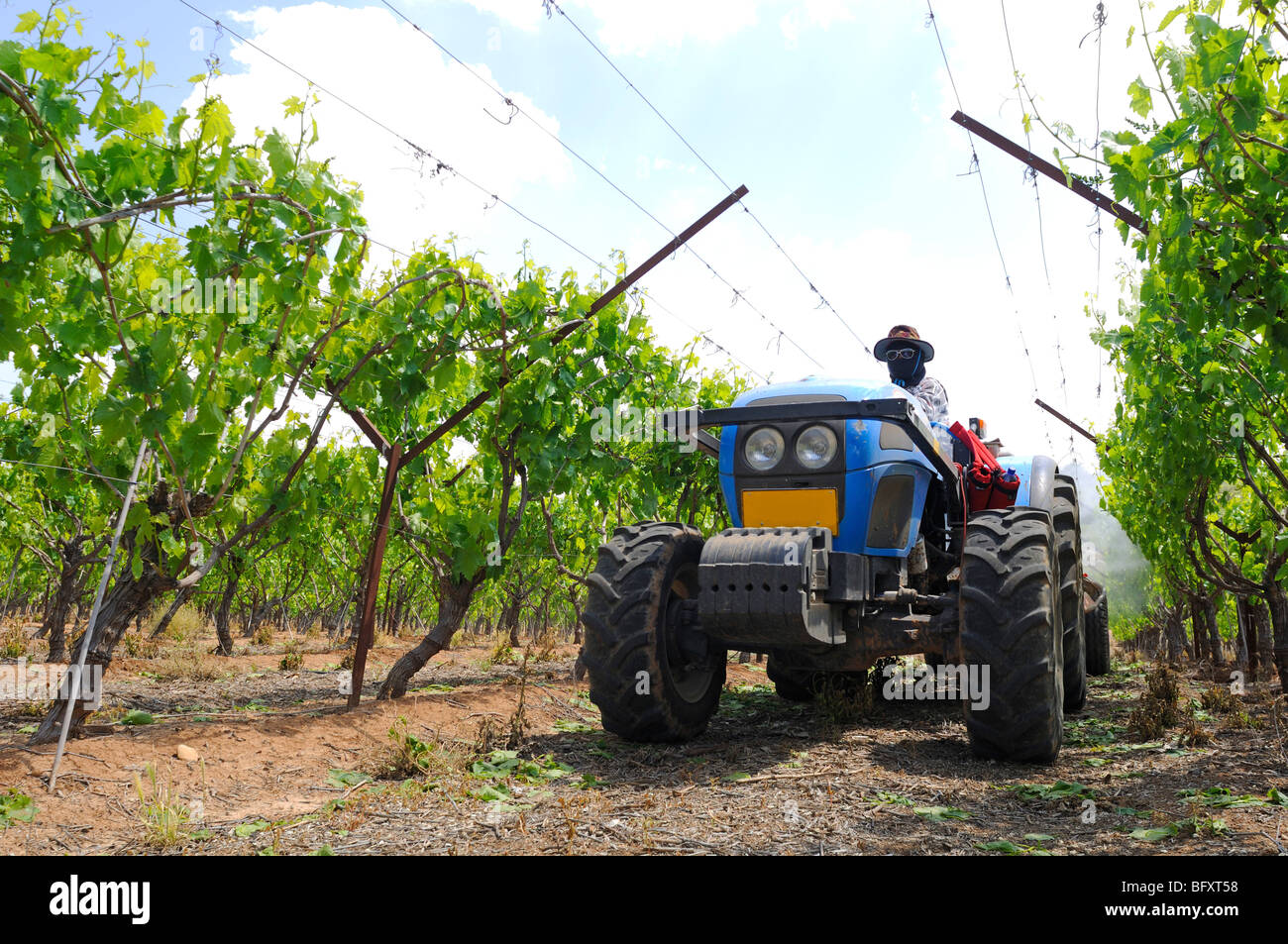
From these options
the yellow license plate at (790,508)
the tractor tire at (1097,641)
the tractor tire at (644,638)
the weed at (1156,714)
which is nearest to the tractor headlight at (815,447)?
the yellow license plate at (790,508)

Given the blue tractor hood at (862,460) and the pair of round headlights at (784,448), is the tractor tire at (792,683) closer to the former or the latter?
the blue tractor hood at (862,460)

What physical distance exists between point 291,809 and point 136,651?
12.0 metres

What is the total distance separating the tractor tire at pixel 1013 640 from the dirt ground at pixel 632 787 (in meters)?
0.23

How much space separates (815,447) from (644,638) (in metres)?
1.39

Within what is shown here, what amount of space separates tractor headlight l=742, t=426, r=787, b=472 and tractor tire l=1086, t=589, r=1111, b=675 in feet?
18.5

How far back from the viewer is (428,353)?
6859mm

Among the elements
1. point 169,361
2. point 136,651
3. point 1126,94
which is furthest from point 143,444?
point 136,651

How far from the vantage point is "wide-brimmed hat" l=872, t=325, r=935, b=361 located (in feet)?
19.7

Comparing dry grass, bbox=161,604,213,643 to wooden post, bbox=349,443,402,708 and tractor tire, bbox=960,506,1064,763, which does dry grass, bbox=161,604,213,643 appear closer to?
wooden post, bbox=349,443,402,708

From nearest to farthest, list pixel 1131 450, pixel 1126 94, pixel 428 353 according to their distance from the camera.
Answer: pixel 1126 94, pixel 428 353, pixel 1131 450

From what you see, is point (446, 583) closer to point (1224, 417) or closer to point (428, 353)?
point (428, 353)

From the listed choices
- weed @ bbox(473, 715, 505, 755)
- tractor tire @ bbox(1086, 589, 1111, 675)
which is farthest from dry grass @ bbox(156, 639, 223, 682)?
tractor tire @ bbox(1086, 589, 1111, 675)

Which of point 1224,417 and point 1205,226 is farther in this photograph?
point 1224,417

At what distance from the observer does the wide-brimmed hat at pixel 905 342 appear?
602 cm
